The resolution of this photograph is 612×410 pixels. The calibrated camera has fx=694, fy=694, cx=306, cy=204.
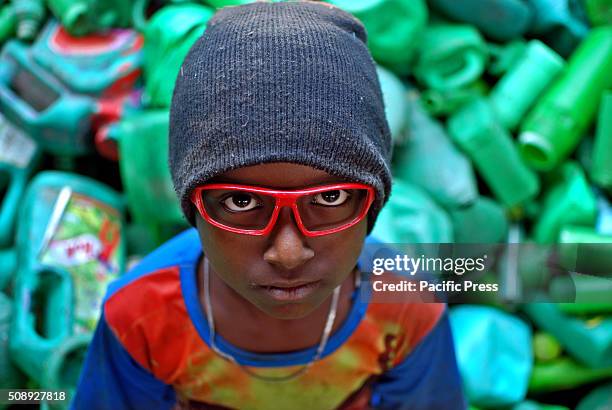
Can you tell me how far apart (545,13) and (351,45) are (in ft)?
3.50

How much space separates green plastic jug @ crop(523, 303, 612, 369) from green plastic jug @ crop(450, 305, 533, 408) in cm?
6

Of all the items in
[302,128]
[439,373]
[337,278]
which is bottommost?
[439,373]

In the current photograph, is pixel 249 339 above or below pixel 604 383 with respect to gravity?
above

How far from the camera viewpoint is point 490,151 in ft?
4.80

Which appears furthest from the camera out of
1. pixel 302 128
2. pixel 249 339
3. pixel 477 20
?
pixel 477 20

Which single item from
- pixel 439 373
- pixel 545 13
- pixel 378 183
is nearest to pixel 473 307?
pixel 439 373

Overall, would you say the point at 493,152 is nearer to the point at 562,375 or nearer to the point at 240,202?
the point at 562,375

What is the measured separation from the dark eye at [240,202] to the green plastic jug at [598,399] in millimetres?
983

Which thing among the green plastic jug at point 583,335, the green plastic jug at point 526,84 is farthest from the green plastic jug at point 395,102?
the green plastic jug at point 583,335

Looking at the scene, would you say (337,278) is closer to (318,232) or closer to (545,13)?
(318,232)

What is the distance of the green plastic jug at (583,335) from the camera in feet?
4.30

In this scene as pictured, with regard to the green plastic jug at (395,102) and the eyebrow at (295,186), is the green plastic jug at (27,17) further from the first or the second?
the eyebrow at (295,186)

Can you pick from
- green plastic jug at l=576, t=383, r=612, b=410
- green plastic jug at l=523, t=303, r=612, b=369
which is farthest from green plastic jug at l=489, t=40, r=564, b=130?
green plastic jug at l=576, t=383, r=612, b=410

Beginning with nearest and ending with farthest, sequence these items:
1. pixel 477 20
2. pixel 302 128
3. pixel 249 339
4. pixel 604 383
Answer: pixel 302 128 → pixel 249 339 → pixel 604 383 → pixel 477 20
